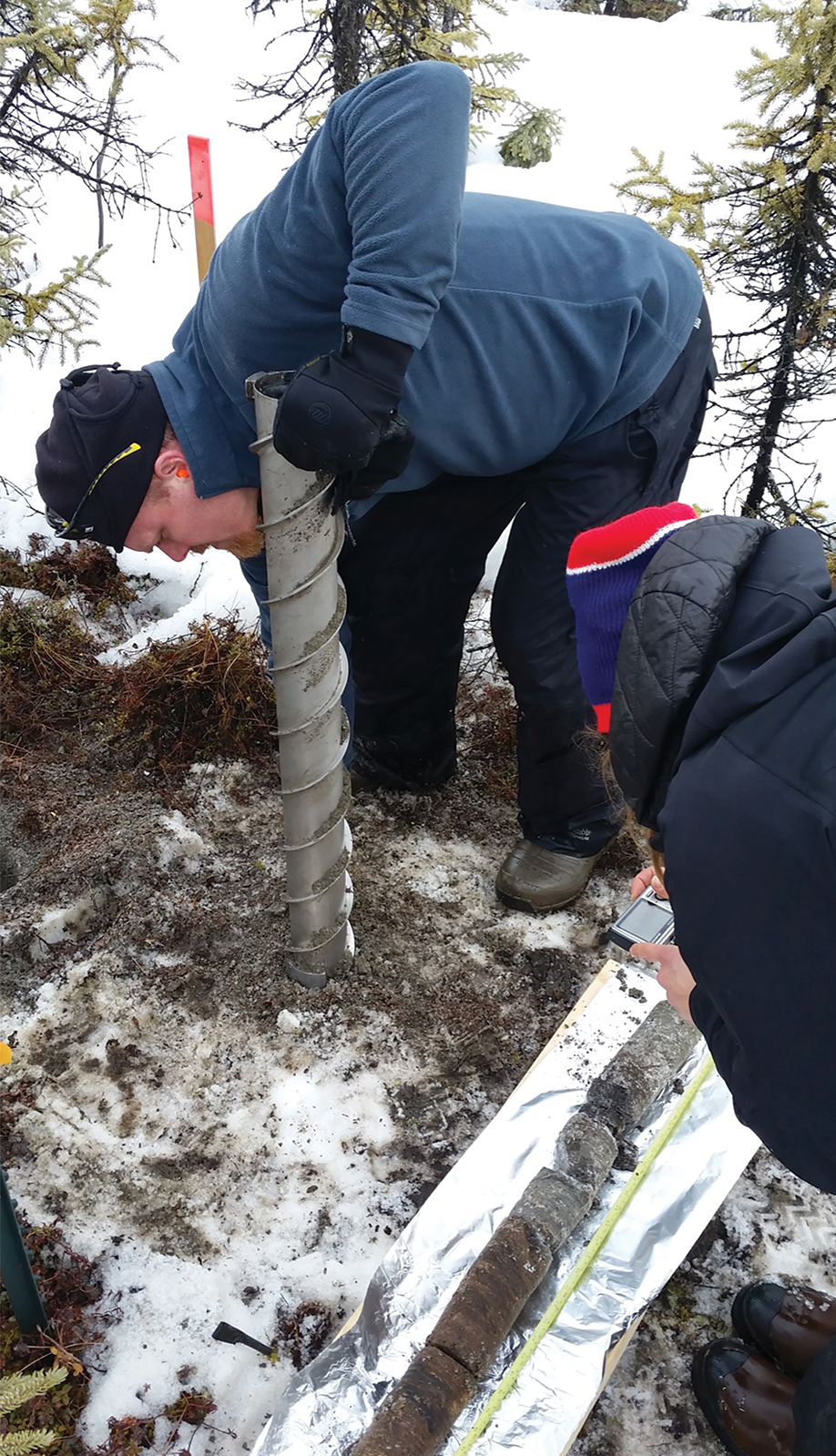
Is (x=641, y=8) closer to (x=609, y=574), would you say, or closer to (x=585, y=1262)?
(x=609, y=574)

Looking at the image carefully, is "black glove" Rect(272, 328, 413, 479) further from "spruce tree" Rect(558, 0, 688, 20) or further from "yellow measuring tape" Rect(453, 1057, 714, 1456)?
"spruce tree" Rect(558, 0, 688, 20)

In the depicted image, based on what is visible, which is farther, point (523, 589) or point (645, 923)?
point (523, 589)

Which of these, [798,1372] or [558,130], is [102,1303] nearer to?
[798,1372]

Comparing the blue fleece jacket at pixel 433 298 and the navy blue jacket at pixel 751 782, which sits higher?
the blue fleece jacket at pixel 433 298

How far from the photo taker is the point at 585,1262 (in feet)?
6.62

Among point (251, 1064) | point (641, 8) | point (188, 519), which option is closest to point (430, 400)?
point (188, 519)

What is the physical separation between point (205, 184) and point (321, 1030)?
4.55 m

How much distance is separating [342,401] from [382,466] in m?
0.36

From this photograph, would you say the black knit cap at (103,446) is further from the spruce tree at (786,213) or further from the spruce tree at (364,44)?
the spruce tree at (364,44)

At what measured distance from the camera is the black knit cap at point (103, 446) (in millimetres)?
2000

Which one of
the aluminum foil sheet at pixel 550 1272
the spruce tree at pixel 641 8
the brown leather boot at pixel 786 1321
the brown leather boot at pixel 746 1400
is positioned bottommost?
the brown leather boot at pixel 746 1400

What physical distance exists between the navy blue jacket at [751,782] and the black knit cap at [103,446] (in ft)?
4.26

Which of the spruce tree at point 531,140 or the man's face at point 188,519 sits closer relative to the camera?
the man's face at point 188,519

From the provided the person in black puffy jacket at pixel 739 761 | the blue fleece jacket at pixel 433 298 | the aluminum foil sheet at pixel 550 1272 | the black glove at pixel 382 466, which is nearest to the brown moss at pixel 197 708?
the blue fleece jacket at pixel 433 298
